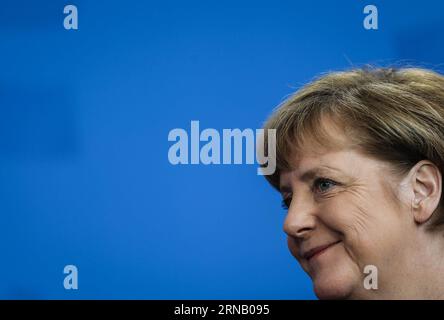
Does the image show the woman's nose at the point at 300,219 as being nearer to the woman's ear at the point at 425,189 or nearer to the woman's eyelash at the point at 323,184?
the woman's eyelash at the point at 323,184

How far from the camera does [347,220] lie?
1211 mm

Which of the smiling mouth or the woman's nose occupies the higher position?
the woman's nose

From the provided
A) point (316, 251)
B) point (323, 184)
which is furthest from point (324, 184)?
point (316, 251)

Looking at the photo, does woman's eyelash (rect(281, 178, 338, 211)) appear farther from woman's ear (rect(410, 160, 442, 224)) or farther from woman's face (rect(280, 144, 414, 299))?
woman's ear (rect(410, 160, 442, 224))

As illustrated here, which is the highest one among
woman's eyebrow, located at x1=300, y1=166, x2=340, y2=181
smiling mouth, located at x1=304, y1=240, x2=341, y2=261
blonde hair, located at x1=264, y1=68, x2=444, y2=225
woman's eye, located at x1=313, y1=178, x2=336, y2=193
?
blonde hair, located at x1=264, y1=68, x2=444, y2=225

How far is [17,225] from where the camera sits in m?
1.97

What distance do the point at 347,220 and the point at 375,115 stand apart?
0.61 ft

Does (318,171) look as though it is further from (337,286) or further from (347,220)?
(337,286)

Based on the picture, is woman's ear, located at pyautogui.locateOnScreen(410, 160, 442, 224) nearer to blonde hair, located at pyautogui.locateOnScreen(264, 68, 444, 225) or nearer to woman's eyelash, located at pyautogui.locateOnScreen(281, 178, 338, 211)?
blonde hair, located at pyautogui.locateOnScreen(264, 68, 444, 225)

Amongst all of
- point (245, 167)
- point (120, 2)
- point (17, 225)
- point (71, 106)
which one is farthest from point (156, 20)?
point (17, 225)

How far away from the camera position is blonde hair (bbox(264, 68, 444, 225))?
1.21m

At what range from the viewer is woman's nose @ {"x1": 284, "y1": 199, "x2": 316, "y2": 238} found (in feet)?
4.02

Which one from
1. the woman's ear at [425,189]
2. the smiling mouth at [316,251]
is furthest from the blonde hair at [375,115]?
the smiling mouth at [316,251]

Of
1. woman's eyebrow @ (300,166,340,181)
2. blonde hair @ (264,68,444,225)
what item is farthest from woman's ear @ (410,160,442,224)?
woman's eyebrow @ (300,166,340,181)
